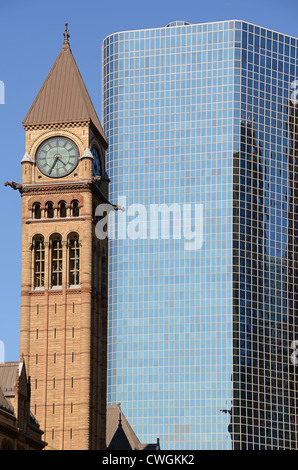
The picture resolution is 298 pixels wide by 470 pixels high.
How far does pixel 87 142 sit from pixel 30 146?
5.94 meters

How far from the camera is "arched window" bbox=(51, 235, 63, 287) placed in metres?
140

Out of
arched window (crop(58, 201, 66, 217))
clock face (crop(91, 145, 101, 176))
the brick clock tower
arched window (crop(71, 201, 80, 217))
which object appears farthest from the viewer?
clock face (crop(91, 145, 101, 176))

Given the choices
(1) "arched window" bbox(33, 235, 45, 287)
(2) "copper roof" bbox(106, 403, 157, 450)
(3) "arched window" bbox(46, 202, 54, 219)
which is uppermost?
(3) "arched window" bbox(46, 202, 54, 219)

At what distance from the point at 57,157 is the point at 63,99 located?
712 cm

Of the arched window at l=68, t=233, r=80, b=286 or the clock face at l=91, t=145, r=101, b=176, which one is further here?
the clock face at l=91, t=145, r=101, b=176

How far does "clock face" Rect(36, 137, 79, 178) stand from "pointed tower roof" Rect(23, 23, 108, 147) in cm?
225

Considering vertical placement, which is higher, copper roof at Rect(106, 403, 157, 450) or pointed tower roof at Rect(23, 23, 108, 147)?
pointed tower roof at Rect(23, 23, 108, 147)

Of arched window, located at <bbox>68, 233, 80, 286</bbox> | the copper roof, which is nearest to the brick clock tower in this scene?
arched window, located at <bbox>68, 233, 80, 286</bbox>

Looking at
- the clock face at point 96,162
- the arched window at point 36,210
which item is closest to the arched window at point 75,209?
the arched window at point 36,210

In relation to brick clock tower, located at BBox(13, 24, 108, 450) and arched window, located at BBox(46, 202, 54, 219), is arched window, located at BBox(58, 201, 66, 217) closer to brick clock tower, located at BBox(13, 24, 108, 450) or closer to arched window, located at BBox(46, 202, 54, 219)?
brick clock tower, located at BBox(13, 24, 108, 450)

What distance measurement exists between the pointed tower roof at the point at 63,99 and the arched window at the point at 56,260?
12.1 metres
